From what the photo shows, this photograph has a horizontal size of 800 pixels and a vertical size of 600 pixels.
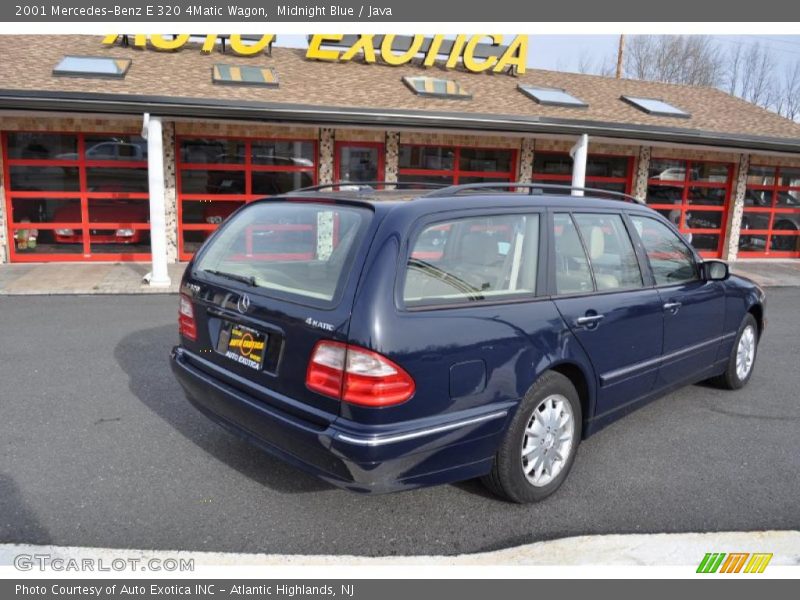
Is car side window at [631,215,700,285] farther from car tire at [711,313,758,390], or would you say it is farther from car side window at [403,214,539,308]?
car side window at [403,214,539,308]

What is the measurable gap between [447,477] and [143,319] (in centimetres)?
558

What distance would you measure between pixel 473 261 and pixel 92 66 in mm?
10296

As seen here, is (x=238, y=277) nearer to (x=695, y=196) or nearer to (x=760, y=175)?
(x=695, y=196)

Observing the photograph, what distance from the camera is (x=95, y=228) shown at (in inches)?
450

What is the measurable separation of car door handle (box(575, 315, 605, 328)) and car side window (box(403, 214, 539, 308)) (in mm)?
339

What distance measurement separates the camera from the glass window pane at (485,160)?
1308cm

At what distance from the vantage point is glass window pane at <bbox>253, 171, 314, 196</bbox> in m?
12.1

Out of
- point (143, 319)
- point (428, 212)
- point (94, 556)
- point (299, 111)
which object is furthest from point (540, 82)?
point (94, 556)

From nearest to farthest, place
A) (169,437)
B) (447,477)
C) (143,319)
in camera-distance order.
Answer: (447,477), (169,437), (143,319)

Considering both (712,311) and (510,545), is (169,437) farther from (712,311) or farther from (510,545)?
(712,311)

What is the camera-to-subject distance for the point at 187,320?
3537 mm

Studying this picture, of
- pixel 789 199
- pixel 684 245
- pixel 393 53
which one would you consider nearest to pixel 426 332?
pixel 684 245

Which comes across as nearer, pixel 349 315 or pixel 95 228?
pixel 349 315

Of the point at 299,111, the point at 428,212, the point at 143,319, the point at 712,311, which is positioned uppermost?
the point at 299,111
